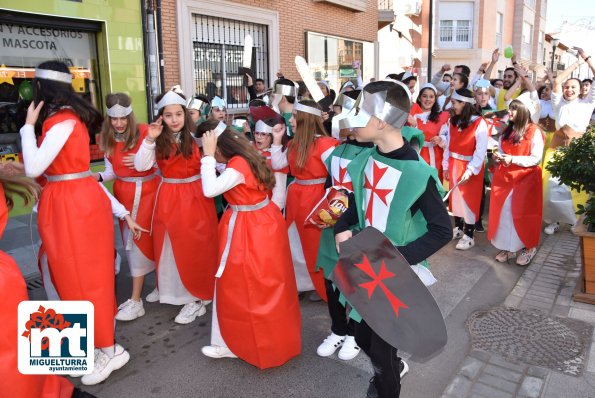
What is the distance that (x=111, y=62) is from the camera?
886 cm

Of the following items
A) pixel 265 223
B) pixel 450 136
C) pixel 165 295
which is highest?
pixel 450 136

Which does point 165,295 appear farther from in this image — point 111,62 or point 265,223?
point 111,62

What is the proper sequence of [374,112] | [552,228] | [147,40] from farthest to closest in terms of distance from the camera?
[147,40] → [552,228] → [374,112]

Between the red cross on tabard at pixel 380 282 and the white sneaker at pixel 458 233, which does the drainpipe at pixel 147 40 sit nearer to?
the white sneaker at pixel 458 233

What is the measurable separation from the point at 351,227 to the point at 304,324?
159 centimetres

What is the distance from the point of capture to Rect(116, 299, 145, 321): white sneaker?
4.28m

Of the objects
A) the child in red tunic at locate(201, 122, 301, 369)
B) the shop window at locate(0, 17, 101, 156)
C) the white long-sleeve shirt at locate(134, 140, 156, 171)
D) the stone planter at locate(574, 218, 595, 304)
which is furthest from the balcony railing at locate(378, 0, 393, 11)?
the child in red tunic at locate(201, 122, 301, 369)

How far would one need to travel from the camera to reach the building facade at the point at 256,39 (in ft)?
33.0

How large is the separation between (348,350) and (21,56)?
7178mm

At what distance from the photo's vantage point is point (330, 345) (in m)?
3.66

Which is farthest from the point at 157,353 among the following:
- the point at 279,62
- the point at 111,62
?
the point at 279,62

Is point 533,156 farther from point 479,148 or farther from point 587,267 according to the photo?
point 587,267

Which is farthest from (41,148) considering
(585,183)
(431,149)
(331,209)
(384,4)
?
(384,4)

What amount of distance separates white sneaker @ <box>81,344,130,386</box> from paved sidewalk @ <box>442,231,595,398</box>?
2164mm
